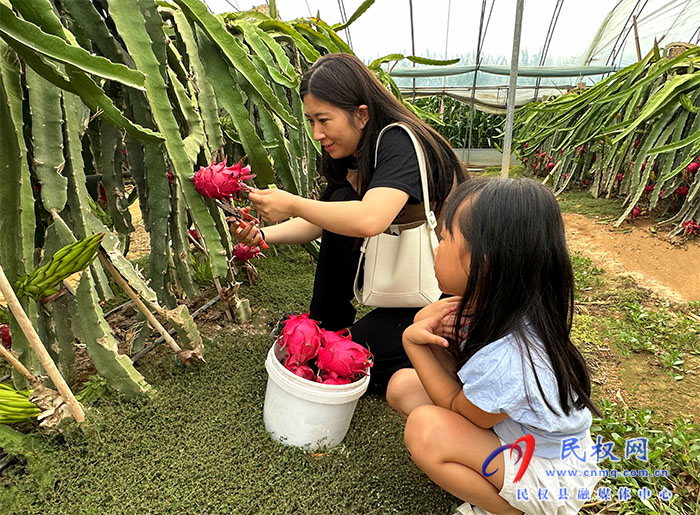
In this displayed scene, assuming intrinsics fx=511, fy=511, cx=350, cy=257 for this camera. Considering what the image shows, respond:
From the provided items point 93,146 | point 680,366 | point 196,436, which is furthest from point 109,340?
point 680,366

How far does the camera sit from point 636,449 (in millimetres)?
1172

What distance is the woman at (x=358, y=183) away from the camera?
3.82 feet

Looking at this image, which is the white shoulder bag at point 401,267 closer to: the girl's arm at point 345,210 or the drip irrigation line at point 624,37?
the girl's arm at point 345,210

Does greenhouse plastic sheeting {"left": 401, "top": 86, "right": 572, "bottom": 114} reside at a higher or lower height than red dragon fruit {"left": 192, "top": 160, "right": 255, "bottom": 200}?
lower

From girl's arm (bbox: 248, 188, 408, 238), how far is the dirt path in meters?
1.65

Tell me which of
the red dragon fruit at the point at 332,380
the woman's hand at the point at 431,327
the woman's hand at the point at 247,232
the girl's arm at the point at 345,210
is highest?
the girl's arm at the point at 345,210

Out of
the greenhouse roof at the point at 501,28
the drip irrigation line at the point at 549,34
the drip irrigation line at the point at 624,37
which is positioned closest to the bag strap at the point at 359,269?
the greenhouse roof at the point at 501,28

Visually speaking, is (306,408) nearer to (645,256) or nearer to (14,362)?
(14,362)

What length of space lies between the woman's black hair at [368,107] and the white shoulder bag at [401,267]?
0.07m

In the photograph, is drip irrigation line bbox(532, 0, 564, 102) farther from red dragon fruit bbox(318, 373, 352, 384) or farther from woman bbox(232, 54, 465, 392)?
red dragon fruit bbox(318, 373, 352, 384)

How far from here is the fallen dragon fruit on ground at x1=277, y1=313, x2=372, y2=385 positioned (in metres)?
1.11

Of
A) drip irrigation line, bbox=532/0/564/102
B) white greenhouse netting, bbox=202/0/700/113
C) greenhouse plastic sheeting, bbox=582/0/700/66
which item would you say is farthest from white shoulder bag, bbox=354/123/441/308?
drip irrigation line, bbox=532/0/564/102

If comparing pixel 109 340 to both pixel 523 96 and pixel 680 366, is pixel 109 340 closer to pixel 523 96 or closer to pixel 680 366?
pixel 680 366

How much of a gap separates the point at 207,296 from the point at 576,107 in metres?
3.30
